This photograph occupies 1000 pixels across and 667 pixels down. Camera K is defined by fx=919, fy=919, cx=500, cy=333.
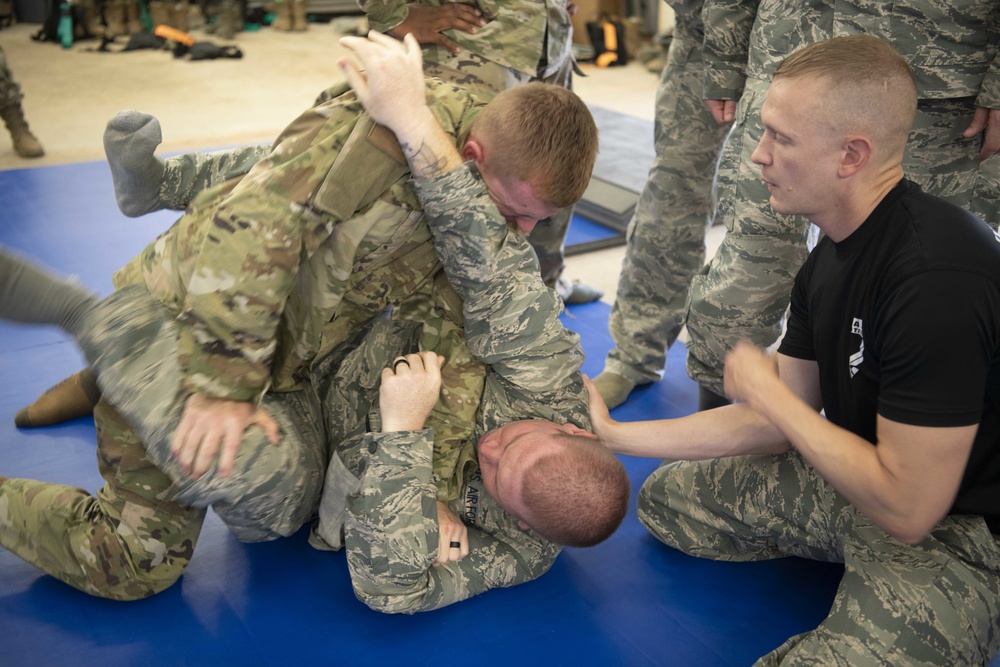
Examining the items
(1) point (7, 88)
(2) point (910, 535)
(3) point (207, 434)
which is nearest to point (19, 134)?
(1) point (7, 88)

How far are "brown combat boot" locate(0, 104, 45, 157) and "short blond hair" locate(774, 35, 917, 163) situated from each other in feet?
14.8

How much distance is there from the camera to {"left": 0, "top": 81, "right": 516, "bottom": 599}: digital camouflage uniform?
185 cm

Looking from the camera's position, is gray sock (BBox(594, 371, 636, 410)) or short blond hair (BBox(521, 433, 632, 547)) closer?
short blond hair (BBox(521, 433, 632, 547))

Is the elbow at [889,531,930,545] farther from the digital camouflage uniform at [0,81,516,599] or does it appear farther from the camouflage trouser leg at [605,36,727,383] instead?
the camouflage trouser leg at [605,36,727,383]

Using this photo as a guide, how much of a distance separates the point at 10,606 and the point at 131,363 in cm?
64

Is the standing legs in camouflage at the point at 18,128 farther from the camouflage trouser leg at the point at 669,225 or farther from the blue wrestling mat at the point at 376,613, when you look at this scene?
the camouflage trouser leg at the point at 669,225

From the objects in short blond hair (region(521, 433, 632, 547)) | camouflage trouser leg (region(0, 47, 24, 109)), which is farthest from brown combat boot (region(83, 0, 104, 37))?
short blond hair (region(521, 433, 632, 547))

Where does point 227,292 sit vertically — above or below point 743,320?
above

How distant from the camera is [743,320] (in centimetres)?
259

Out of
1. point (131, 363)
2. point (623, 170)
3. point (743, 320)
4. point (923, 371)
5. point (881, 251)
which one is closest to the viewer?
point (923, 371)

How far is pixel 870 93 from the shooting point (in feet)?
5.75

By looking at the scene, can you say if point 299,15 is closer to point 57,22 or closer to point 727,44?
point 57,22

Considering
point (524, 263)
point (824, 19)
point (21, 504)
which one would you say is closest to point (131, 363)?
point (21, 504)

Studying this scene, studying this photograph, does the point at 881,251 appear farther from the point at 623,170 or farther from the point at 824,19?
the point at 623,170
